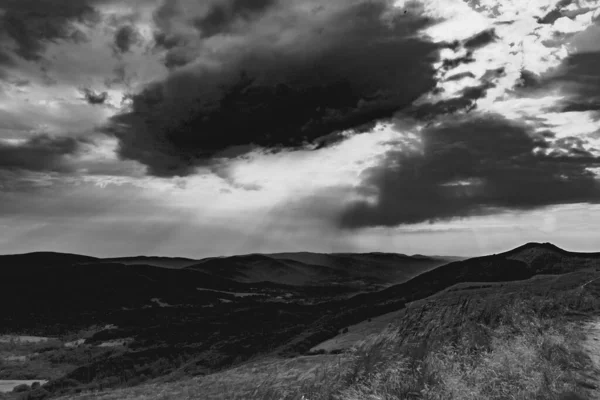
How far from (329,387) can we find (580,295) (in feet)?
52.7

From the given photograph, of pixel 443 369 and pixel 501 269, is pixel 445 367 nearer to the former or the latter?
pixel 443 369

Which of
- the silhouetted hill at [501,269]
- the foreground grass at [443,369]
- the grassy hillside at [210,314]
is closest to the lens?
the foreground grass at [443,369]

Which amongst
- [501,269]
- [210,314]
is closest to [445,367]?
[501,269]

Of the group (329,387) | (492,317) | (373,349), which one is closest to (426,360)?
(373,349)

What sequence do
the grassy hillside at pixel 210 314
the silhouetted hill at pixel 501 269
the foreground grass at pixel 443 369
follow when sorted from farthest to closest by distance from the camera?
the silhouetted hill at pixel 501 269
the grassy hillside at pixel 210 314
the foreground grass at pixel 443 369

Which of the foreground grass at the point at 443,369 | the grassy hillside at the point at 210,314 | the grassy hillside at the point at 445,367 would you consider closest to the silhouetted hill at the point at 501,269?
the grassy hillside at the point at 210,314

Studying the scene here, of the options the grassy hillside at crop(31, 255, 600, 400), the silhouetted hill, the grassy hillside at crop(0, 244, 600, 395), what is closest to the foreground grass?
the grassy hillside at crop(31, 255, 600, 400)

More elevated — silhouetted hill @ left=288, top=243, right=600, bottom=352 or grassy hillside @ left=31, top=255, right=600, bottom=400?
silhouetted hill @ left=288, top=243, right=600, bottom=352

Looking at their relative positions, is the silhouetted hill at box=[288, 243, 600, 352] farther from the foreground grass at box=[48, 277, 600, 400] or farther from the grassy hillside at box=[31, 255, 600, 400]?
the foreground grass at box=[48, 277, 600, 400]

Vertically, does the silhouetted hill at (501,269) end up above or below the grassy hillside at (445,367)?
above

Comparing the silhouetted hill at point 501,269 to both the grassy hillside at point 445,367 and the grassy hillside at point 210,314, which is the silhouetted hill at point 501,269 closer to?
the grassy hillside at point 210,314

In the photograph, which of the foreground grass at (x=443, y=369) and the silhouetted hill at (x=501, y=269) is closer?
the foreground grass at (x=443, y=369)

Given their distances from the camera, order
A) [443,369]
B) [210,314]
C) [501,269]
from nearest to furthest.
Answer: [443,369]
[501,269]
[210,314]

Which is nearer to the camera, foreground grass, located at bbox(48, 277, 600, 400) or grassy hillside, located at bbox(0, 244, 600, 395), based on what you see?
foreground grass, located at bbox(48, 277, 600, 400)
